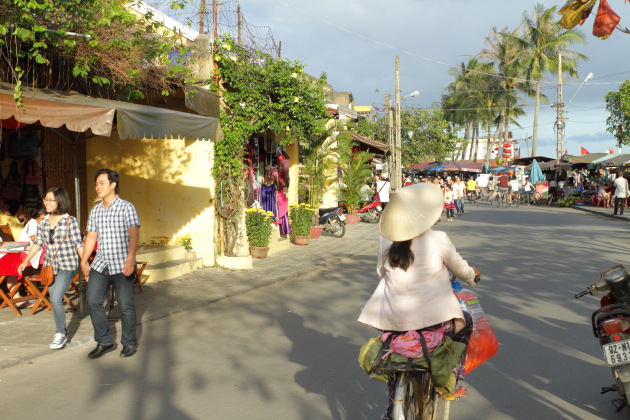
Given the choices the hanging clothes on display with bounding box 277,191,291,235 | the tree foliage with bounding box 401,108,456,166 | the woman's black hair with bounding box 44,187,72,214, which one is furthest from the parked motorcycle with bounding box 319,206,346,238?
the tree foliage with bounding box 401,108,456,166

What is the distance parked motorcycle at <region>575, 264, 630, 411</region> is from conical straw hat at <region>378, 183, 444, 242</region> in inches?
65.6

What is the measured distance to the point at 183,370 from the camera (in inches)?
229

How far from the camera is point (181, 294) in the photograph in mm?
9484

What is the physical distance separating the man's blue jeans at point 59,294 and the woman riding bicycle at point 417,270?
13.1 ft

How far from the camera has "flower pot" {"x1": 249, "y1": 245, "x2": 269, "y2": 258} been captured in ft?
43.7

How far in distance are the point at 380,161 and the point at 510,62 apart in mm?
18644

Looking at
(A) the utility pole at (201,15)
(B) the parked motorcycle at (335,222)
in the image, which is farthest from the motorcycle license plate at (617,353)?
(B) the parked motorcycle at (335,222)

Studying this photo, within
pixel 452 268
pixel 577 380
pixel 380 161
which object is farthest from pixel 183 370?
pixel 380 161

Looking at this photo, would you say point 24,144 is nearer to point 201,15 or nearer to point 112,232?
point 201,15

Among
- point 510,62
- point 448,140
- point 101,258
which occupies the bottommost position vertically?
point 101,258

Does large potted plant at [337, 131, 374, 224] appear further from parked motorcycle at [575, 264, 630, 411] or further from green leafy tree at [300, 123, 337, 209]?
parked motorcycle at [575, 264, 630, 411]

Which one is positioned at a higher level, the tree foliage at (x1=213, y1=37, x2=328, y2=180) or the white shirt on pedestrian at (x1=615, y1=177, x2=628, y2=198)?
the tree foliage at (x1=213, y1=37, x2=328, y2=180)

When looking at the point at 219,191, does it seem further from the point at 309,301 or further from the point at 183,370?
the point at 183,370

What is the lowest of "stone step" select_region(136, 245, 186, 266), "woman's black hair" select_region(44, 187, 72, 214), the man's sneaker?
the man's sneaker
